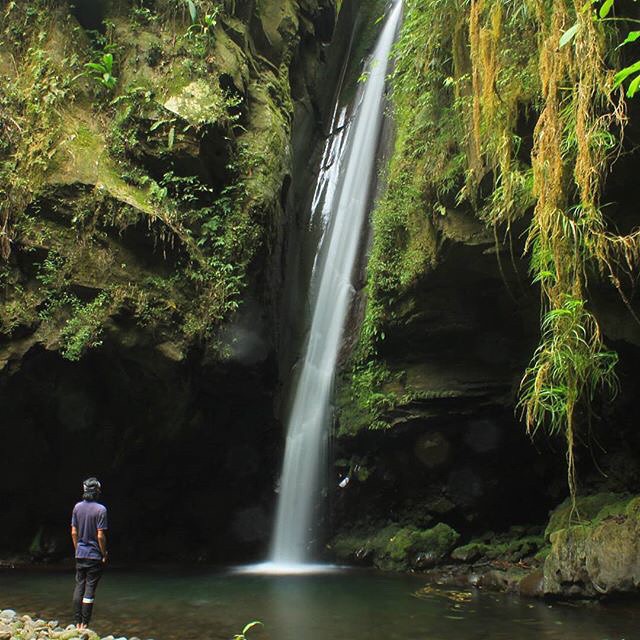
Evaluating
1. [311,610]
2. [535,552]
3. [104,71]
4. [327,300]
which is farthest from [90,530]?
[327,300]

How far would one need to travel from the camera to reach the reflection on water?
18.7 ft

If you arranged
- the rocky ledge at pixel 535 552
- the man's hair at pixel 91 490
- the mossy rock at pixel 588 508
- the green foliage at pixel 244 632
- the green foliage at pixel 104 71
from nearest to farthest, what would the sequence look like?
1. the green foliage at pixel 244 632
2. the man's hair at pixel 91 490
3. the rocky ledge at pixel 535 552
4. the mossy rock at pixel 588 508
5. the green foliage at pixel 104 71

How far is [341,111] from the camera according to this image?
16891 mm

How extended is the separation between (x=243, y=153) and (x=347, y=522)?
669 cm

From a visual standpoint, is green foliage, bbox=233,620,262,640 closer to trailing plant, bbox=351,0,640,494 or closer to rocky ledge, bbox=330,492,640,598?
trailing plant, bbox=351,0,640,494

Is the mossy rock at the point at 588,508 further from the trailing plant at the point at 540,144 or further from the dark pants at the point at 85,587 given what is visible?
the dark pants at the point at 85,587

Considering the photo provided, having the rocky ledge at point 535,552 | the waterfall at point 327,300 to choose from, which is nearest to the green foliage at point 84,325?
the waterfall at point 327,300

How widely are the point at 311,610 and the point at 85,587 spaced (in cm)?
244

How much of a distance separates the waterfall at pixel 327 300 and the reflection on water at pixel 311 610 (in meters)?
2.34

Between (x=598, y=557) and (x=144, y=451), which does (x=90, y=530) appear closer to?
(x=144, y=451)

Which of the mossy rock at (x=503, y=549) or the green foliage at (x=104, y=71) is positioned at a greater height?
the green foliage at (x=104, y=71)

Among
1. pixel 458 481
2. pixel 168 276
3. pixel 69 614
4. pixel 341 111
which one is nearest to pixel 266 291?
pixel 168 276

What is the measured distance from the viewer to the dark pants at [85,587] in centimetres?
552

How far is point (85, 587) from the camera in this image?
558 cm
